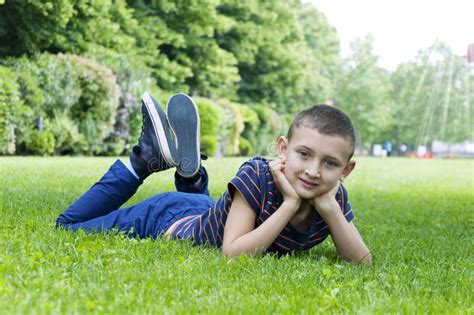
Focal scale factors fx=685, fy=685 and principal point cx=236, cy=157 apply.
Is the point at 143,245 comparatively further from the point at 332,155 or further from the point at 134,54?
the point at 134,54

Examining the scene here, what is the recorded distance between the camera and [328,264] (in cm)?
352

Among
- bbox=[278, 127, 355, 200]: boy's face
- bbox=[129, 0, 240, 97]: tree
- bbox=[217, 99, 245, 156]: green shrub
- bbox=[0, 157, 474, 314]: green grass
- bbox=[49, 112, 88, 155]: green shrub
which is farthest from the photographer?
bbox=[129, 0, 240, 97]: tree

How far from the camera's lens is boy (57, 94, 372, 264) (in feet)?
10.7

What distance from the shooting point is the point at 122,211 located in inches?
161

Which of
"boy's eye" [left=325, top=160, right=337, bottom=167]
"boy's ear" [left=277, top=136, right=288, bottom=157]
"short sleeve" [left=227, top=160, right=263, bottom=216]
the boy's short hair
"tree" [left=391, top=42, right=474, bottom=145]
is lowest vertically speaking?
"tree" [left=391, top=42, right=474, bottom=145]

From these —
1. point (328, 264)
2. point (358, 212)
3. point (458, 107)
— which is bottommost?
point (458, 107)

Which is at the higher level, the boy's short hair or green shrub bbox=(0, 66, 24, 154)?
the boy's short hair

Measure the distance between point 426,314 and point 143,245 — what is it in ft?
5.25

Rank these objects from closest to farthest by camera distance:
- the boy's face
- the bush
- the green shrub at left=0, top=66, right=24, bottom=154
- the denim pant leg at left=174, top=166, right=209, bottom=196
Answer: the boy's face, the denim pant leg at left=174, top=166, right=209, bottom=196, the green shrub at left=0, top=66, right=24, bottom=154, the bush

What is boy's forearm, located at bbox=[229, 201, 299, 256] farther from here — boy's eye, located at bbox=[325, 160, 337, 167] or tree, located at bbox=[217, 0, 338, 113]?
tree, located at bbox=[217, 0, 338, 113]

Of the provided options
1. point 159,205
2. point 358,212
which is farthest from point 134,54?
point 159,205

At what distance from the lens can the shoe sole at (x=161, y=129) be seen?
4094 mm

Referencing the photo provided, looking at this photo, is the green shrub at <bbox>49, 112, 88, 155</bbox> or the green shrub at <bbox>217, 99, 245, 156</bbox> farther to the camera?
the green shrub at <bbox>217, 99, 245, 156</bbox>

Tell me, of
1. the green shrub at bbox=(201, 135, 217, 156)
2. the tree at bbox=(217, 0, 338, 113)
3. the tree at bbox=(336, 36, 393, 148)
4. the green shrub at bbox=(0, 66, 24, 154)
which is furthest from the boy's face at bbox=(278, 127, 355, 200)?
the tree at bbox=(336, 36, 393, 148)
